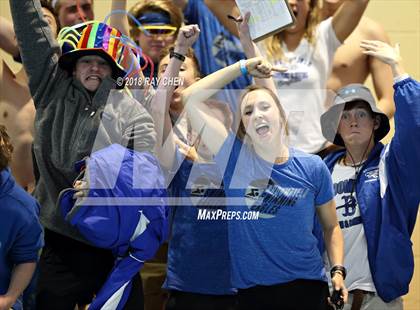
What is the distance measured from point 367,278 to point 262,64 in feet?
2.80

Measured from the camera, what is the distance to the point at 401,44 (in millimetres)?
4137

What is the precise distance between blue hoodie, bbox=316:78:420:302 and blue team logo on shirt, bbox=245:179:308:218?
23 centimetres

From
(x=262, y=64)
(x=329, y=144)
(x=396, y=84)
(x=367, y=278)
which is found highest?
(x=262, y=64)

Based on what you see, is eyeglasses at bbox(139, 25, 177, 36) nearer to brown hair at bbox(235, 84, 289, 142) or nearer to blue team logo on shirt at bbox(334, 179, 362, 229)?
brown hair at bbox(235, 84, 289, 142)

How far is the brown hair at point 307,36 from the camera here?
3383 millimetres

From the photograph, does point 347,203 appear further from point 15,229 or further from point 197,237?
point 15,229

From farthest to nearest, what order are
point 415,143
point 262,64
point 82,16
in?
point 82,16
point 415,143
point 262,64

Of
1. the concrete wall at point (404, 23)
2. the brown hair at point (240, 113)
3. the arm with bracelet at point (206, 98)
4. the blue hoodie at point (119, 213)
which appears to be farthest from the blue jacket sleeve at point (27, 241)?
the concrete wall at point (404, 23)

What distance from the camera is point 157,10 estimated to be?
331cm

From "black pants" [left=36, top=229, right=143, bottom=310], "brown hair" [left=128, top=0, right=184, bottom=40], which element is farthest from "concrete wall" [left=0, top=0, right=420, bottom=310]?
"black pants" [left=36, top=229, right=143, bottom=310]

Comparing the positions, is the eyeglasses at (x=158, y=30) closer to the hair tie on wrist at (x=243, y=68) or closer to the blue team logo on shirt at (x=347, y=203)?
the hair tie on wrist at (x=243, y=68)

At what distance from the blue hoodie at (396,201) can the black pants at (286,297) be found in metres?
0.28

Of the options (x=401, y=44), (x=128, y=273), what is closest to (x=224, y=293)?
(x=128, y=273)

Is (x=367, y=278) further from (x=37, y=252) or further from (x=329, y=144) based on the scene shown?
(x=37, y=252)
